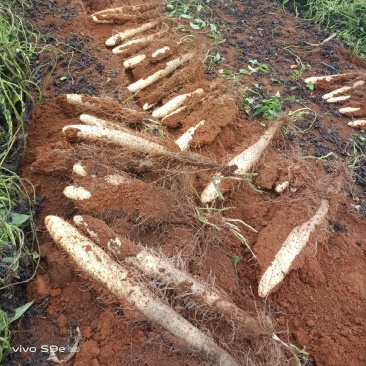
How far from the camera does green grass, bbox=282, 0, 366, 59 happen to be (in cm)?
456

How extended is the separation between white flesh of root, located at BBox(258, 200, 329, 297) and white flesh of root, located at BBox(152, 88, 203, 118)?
1.31 meters

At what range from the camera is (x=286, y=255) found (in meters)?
2.14

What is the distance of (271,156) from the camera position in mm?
2701

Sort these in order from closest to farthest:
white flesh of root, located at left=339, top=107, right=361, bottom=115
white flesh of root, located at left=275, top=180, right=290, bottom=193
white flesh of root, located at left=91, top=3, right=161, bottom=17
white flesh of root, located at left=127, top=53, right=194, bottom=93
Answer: white flesh of root, located at left=275, top=180, right=290, bottom=193 < white flesh of root, located at left=127, top=53, right=194, bottom=93 < white flesh of root, located at left=339, top=107, right=361, bottom=115 < white flesh of root, located at left=91, top=3, right=161, bottom=17

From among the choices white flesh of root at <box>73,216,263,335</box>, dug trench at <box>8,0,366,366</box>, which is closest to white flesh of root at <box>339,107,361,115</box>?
dug trench at <box>8,0,366,366</box>

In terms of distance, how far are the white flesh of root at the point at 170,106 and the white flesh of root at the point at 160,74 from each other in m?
0.33

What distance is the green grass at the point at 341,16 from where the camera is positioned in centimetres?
456

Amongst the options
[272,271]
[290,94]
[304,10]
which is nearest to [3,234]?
[272,271]

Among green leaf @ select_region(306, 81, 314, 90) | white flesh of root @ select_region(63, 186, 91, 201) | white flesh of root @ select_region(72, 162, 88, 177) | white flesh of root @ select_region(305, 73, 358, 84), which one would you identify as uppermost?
white flesh of root @ select_region(72, 162, 88, 177)

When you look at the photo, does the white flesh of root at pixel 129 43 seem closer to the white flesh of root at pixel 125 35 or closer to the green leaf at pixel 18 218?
the white flesh of root at pixel 125 35

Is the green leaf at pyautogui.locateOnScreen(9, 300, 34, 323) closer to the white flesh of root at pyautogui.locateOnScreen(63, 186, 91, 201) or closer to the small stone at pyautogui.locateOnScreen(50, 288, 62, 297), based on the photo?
the small stone at pyautogui.locateOnScreen(50, 288, 62, 297)

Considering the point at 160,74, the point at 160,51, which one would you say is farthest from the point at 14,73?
the point at 160,51

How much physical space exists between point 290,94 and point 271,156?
1037mm

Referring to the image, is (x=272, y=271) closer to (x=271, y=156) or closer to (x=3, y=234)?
(x=271, y=156)
